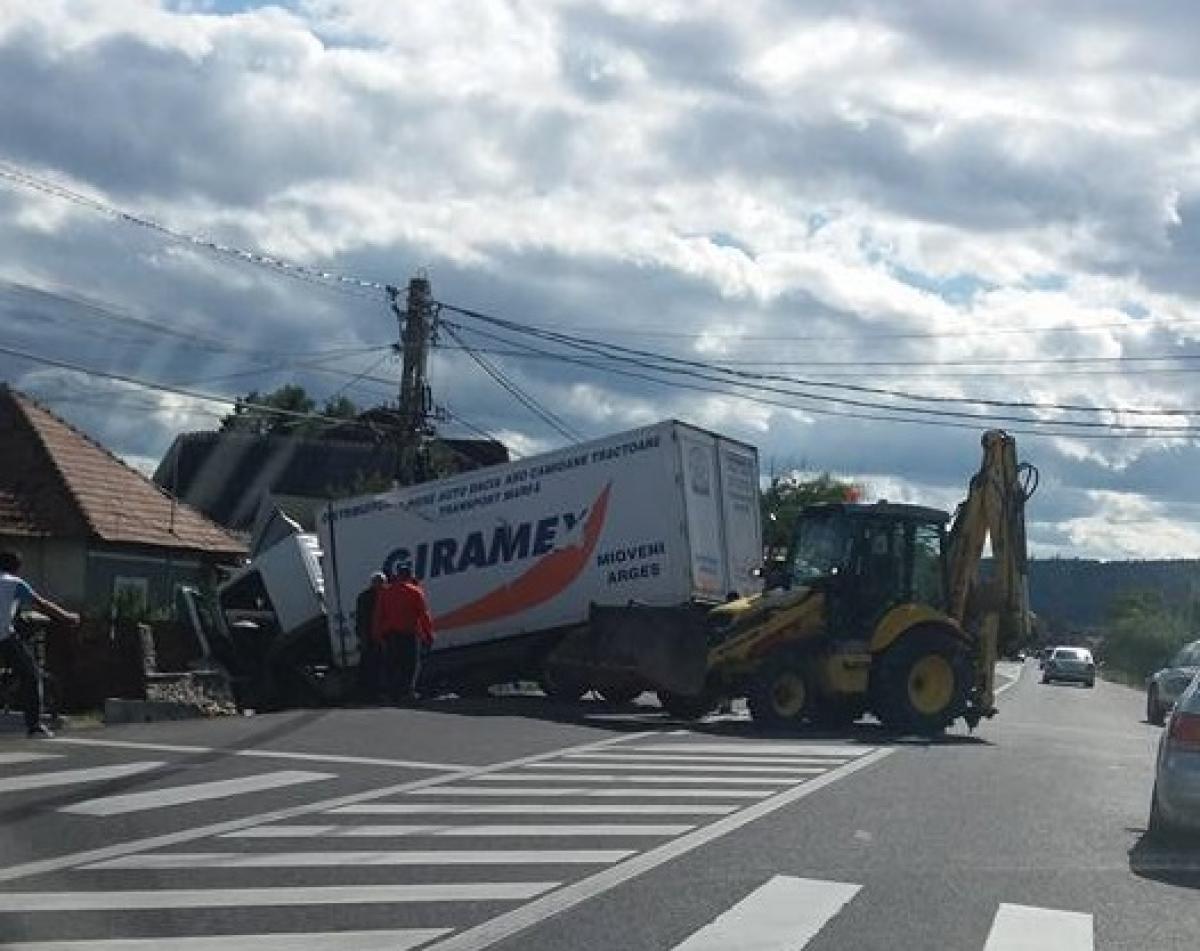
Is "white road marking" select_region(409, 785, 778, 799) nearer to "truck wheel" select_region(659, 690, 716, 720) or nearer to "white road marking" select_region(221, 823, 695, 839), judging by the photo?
"white road marking" select_region(221, 823, 695, 839)

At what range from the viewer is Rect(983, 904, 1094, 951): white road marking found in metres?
8.48

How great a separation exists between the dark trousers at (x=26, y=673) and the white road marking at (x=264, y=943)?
8.69 metres

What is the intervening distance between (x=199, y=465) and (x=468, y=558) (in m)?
40.7

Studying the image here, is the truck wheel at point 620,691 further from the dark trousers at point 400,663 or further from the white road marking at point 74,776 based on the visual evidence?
the white road marking at point 74,776

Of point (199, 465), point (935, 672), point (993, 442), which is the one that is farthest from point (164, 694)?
point (199, 465)

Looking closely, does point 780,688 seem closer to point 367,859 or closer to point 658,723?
point 658,723

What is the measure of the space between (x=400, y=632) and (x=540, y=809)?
32.8ft

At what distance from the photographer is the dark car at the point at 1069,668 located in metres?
61.0

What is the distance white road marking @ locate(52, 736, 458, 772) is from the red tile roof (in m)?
20.4

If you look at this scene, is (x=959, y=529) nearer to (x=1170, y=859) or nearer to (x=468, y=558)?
(x=468, y=558)

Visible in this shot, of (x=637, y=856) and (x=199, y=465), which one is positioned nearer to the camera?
(x=637, y=856)

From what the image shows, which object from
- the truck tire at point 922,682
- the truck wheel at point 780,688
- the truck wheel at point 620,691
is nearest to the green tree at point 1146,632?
the truck wheel at point 620,691

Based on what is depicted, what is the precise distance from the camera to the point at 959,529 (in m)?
23.3

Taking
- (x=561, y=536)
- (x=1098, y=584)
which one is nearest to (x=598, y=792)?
(x=561, y=536)
